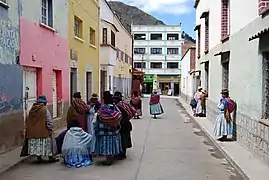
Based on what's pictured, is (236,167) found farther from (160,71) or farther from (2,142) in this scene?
(160,71)

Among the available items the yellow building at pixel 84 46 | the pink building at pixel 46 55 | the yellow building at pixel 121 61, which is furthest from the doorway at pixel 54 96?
the yellow building at pixel 121 61

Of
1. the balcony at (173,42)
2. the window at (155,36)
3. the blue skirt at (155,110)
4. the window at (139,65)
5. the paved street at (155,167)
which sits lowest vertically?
the paved street at (155,167)

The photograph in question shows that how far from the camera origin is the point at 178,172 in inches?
356

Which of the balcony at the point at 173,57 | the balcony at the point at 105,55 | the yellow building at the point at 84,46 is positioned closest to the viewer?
the yellow building at the point at 84,46

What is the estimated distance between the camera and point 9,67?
36.2ft

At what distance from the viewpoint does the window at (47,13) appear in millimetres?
14828

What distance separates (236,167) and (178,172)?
1.32 m

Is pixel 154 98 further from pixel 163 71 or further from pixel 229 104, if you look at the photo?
pixel 163 71

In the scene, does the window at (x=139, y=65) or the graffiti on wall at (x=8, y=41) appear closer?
the graffiti on wall at (x=8, y=41)

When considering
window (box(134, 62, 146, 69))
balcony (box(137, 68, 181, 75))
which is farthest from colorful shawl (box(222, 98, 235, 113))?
window (box(134, 62, 146, 69))

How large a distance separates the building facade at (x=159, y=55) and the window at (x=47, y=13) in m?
59.7

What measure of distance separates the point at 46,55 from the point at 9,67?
3.56m

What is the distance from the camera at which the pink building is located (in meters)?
12.6

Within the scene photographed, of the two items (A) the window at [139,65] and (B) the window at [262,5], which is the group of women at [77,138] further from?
(A) the window at [139,65]
